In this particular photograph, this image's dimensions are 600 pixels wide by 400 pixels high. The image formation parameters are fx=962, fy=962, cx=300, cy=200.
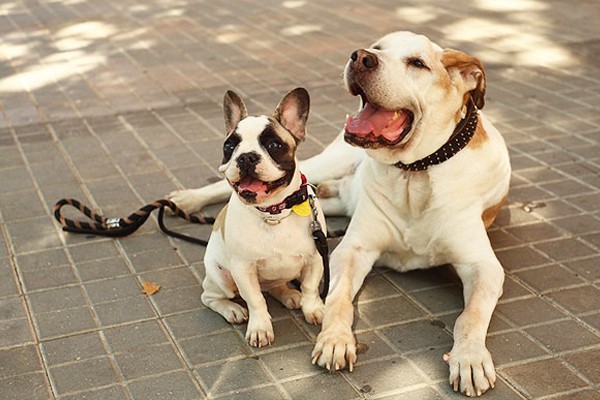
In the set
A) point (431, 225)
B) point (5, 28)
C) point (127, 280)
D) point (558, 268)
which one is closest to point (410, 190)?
point (431, 225)

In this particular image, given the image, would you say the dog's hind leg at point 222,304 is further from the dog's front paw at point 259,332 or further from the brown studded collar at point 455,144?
the brown studded collar at point 455,144

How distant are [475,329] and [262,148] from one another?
109cm

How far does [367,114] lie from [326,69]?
14.0ft

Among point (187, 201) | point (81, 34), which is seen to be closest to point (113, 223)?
point (187, 201)

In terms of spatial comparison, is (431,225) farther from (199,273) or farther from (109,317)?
(109,317)

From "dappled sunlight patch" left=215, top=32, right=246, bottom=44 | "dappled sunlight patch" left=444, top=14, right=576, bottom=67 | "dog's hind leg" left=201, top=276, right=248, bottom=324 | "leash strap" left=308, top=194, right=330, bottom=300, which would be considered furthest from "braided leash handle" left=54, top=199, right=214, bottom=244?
"dappled sunlight patch" left=215, top=32, right=246, bottom=44

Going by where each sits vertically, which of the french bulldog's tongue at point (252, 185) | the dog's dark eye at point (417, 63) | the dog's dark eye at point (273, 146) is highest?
the dog's dark eye at point (417, 63)

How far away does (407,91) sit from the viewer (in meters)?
3.87

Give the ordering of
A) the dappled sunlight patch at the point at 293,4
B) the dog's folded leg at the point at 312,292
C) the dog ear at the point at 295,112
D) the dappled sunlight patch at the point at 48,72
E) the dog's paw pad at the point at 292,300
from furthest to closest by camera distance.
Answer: the dappled sunlight patch at the point at 293,4 → the dappled sunlight patch at the point at 48,72 → the dog's paw pad at the point at 292,300 → the dog's folded leg at the point at 312,292 → the dog ear at the point at 295,112

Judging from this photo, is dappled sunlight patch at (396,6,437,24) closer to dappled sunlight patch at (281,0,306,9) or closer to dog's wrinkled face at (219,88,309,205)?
dappled sunlight patch at (281,0,306,9)

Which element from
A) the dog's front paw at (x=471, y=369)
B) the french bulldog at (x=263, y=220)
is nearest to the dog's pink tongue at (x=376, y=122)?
the french bulldog at (x=263, y=220)

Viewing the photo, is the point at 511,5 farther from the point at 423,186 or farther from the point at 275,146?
the point at 275,146

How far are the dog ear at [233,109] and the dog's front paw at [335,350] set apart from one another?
88cm

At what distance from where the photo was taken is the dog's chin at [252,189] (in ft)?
11.3
